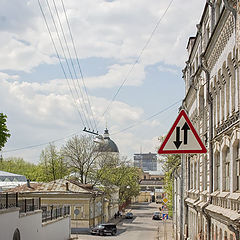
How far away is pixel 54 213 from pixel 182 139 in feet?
89.4

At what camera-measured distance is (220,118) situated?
58.9 ft

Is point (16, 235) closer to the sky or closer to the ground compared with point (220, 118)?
closer to the ground

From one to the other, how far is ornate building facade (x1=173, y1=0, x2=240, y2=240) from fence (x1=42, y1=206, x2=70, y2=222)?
10433mm

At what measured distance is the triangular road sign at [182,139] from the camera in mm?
8141

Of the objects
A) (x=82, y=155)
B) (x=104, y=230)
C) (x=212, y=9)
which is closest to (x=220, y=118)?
(x=212, y=9)

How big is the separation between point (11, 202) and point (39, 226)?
5.71 meters

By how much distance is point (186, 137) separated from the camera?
8.25 m

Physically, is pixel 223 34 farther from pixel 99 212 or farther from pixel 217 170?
pixel 99 212

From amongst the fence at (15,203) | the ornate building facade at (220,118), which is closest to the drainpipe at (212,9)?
the ornate building facade at (220,118)

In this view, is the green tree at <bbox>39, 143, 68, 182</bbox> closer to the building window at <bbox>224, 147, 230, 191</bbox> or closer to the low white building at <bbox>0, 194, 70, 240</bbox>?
the low white building at <bbox>0, 194, 70, 240</bbox>

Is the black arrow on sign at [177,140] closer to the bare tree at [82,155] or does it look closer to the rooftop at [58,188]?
the rooftop at [58,188]

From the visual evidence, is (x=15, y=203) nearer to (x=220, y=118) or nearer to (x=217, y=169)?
(x=217, y=169)

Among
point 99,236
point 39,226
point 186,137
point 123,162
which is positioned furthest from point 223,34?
point 123,162

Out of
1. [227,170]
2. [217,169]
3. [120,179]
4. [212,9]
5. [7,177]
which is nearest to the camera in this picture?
[227,170]
